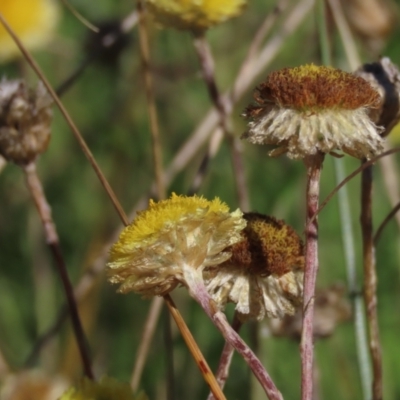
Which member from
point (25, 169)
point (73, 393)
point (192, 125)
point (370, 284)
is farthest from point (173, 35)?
point (73, 393)

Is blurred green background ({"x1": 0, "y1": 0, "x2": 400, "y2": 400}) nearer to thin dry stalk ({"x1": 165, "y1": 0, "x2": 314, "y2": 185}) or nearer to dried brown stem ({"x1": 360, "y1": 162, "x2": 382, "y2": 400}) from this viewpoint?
thin dry stalk ({"x1": 165, "y1": 0, "x2": 314, "y2": 185})

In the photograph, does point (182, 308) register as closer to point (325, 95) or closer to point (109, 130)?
point (109, 130)

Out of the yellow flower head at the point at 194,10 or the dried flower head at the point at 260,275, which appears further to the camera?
the yellow flower head at the point at 194,10

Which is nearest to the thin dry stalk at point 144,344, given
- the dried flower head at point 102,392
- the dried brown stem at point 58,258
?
the dried brown stem at point 58,258

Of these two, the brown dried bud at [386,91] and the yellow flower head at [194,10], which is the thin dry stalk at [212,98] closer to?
the yellow flower head at [194,10]

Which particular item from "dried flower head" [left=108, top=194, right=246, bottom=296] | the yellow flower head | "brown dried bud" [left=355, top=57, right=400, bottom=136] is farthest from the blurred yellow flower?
"dried flower head" [left=108, top=194, right=246, bottom=296]
